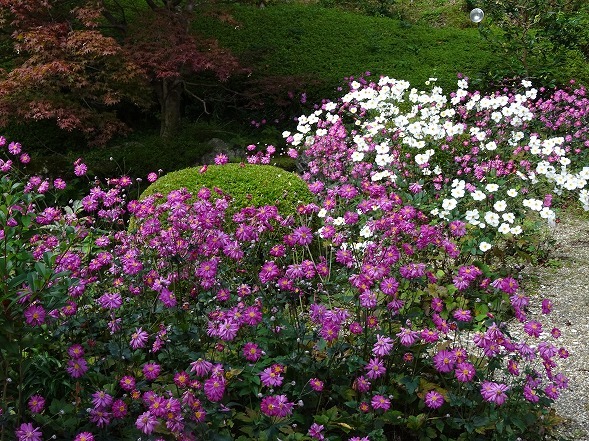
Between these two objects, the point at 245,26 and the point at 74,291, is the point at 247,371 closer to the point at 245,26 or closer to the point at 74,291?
the point at 74,291

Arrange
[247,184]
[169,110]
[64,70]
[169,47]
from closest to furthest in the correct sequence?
1. [247,184]
2. [64,70]
3. [169,47]
4. [169,110]

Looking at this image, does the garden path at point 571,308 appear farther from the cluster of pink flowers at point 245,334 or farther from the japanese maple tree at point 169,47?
the japanese maple tree at point 169,47

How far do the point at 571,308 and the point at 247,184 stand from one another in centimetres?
208

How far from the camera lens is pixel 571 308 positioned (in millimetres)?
3777

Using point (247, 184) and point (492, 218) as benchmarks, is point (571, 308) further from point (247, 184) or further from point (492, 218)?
point (247, 184)

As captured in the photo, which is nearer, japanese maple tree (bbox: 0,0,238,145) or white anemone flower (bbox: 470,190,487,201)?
white anemone flower (bbox: 470,190,487,201)

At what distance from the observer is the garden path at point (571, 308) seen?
9.00 feet

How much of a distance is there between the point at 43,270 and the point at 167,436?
24.7 inches

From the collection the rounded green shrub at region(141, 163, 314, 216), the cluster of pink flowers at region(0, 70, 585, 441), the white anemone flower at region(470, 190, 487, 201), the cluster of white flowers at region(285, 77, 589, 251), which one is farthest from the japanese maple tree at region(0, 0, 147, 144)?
the white anemone flower at region(470, 190, 487, 201)

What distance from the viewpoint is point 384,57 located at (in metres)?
8.38

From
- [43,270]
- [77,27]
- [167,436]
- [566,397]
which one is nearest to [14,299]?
[43,270]

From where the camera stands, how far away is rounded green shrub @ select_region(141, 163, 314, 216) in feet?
13.6

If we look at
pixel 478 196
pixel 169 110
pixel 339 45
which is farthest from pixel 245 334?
pixel 339 45

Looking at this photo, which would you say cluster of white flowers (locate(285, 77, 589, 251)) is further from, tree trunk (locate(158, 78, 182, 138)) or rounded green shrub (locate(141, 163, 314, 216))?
tree trunk (locate(158, 78, 182, 138))
